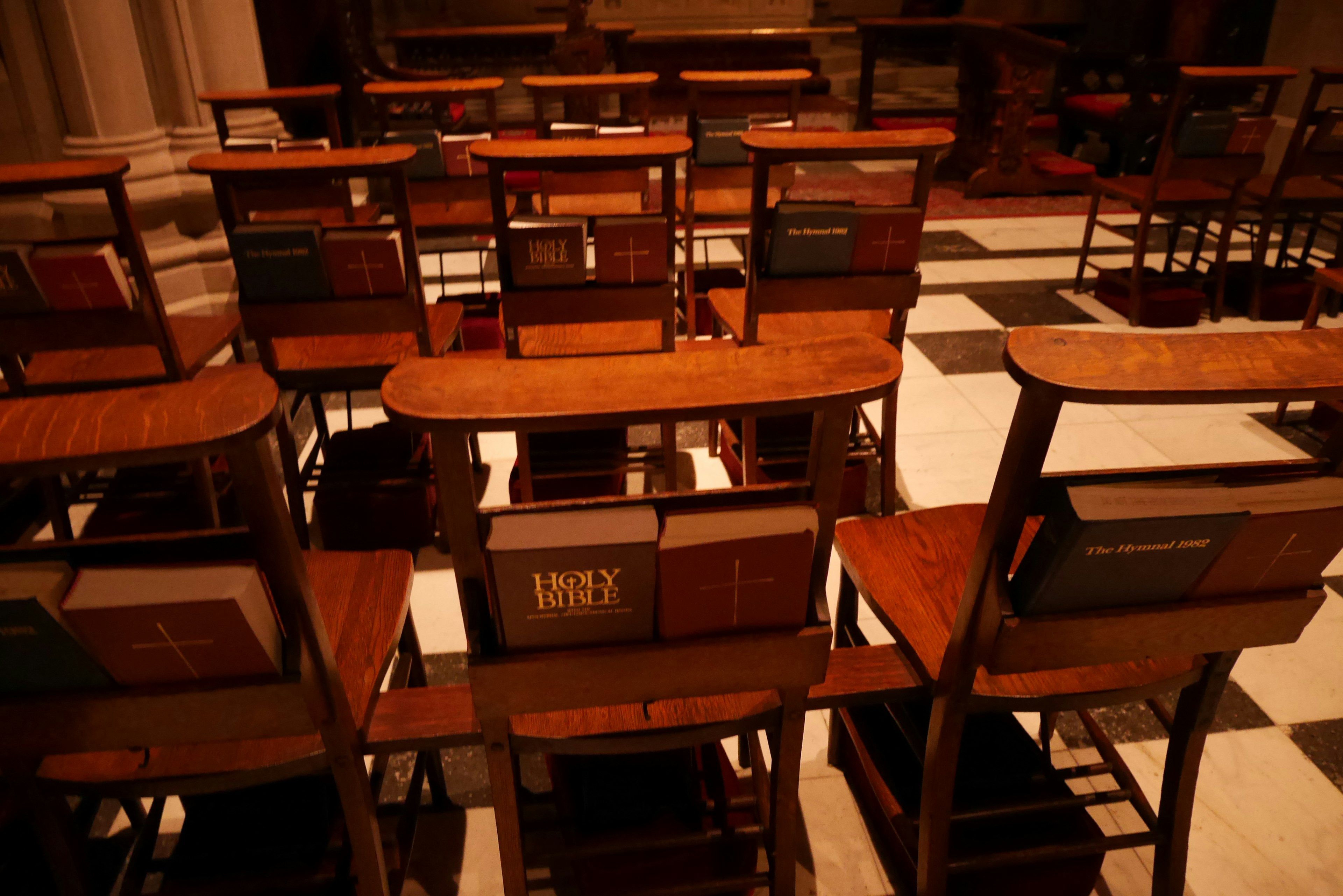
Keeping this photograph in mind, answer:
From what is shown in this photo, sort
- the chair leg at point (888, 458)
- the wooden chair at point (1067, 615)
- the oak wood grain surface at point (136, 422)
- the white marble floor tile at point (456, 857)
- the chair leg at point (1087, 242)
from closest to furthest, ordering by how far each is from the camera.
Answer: the oak wood grain surface at point (136, 422) → the wooden chair at point (1067, 615) → the white marble floor tile at point (456, 857) → the chair leg at point (888, 458) → the chair leg at point (1087, 242)

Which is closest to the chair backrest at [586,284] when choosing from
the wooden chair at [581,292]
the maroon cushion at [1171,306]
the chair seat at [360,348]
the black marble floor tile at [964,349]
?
the wooden chair at [581,292]

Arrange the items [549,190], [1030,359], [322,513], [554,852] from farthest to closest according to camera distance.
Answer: [549,190]
[322,513]
[554,852]
[1030,359]

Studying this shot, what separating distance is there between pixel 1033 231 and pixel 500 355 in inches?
148

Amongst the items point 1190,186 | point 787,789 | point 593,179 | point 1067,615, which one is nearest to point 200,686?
point 787,789

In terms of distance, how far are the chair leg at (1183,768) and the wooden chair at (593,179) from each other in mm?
1990

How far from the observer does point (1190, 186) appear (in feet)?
12.1

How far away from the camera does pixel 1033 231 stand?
193 inches

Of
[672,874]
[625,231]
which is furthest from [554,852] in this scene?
[625,231]

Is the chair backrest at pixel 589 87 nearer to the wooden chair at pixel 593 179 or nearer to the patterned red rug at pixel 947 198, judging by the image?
the wooden chair at pixel 593 179

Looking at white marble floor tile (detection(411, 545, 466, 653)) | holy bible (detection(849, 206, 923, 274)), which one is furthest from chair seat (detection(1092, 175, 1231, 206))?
white marble floor tile (detection(411, 545, 466, 653))

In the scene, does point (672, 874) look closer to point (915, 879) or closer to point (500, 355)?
point (915, 879)

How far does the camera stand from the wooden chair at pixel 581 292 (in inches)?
67.1

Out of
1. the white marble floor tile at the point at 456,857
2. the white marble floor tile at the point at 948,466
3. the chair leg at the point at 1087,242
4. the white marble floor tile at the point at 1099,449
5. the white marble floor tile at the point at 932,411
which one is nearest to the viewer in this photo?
the white marble floor tile at the point at 456,857

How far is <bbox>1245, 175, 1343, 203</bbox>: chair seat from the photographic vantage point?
352 cm
